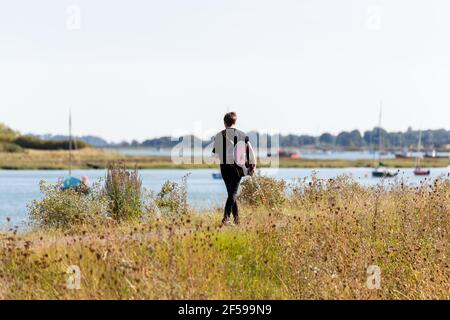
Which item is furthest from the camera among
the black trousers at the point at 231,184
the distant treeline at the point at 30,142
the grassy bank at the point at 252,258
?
the distant treeline at the point at 30,142

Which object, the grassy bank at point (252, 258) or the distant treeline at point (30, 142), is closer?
the grassy bank at point (252, 258)

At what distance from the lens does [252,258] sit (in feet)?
38.2

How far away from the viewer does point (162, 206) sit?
17375 millimetres

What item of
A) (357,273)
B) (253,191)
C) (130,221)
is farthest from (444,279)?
(253,191)

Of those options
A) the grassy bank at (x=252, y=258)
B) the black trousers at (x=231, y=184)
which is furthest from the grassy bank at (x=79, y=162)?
the grassy bank at (x=252, y=258)

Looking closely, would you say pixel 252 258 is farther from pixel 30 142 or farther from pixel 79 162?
pixel 30 142

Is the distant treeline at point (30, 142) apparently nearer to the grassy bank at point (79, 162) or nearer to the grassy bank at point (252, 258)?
the grassy bank at point (79, 162)

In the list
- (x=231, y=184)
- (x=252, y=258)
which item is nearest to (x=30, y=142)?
(x=231, y=184)

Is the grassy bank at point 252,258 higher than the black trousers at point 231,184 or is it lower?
lower

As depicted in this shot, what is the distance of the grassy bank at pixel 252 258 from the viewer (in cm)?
947

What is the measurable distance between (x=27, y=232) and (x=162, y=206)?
3780 millimetres

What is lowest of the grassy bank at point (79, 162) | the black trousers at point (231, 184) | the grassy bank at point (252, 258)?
the grassy bank at point (79, 162)

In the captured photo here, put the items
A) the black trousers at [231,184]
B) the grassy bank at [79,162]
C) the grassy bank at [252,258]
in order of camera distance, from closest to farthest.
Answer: the grassy bank at [252,258] < the black trousers at [231,184] < the grassy bank at [79,162]
